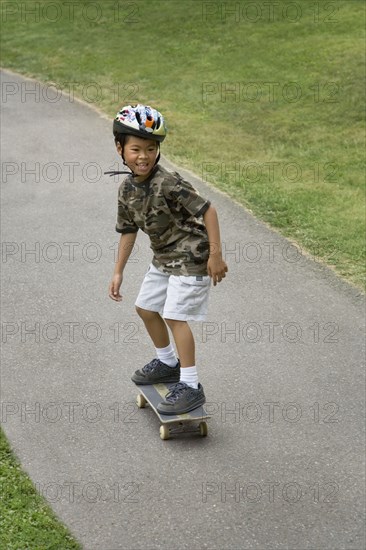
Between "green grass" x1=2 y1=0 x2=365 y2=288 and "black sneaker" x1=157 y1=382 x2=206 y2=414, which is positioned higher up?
"black sneaker" x1=157 y1=382 x2=206 y2=414

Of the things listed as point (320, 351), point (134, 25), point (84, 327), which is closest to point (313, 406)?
point (320, 351)

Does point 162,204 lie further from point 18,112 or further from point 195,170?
point 18,112

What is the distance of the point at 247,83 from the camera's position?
1638 centimetres

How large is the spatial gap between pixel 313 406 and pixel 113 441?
1.56 m

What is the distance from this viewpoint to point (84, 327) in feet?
27.8

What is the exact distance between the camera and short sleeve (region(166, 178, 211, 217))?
6355 mm

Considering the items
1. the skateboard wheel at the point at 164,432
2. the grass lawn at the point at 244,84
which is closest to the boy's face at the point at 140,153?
the skateboard wheel at the point at 164,432

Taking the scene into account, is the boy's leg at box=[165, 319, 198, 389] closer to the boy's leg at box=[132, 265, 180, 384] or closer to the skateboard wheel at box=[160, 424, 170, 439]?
the boy's leg at box=[132, 265, 180, 384]

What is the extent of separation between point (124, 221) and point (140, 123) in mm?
848

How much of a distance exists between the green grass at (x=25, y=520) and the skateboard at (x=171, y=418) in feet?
3.41

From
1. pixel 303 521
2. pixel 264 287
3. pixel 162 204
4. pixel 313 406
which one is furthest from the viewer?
pixel 264 287

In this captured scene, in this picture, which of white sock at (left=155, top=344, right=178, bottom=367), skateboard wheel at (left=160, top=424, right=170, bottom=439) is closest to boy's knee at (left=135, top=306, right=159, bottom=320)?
white sock at (left=155, top=344, right=178, bottom=367)

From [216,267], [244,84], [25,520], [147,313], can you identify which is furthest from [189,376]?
[244,84]

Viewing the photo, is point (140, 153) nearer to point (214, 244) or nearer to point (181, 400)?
point (214, 244)
